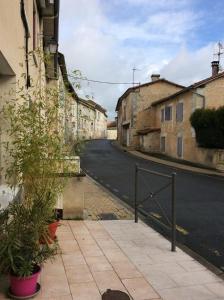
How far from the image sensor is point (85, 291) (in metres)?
4.03

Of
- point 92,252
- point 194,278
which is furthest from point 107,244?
point 194,278

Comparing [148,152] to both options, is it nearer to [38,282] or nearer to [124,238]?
[124,238]

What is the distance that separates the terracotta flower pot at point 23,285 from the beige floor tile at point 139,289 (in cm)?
105

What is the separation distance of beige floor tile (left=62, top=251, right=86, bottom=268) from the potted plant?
0.90 meters

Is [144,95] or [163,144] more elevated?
[144,95]

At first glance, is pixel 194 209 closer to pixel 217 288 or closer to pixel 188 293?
pixel 217 288

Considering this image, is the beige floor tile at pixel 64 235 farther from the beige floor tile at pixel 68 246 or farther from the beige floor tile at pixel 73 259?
the beige floor tile at pixel 73 259

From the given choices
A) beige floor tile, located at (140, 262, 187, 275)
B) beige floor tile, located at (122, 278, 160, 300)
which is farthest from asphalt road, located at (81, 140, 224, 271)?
beige floor tile, located at (122, 278, 160, 300)

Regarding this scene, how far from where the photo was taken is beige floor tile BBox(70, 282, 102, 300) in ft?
12.8

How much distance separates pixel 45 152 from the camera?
4.47 m

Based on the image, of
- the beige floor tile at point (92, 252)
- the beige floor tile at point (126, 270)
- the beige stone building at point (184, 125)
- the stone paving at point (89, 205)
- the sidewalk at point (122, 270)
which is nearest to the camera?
the sidewalk at point (122, 270)

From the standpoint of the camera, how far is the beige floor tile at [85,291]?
12.8ft

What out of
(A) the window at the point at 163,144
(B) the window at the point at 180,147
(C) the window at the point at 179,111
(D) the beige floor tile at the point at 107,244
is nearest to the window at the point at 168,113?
(A) the window at the point at 163,144

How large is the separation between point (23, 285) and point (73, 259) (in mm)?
1364
